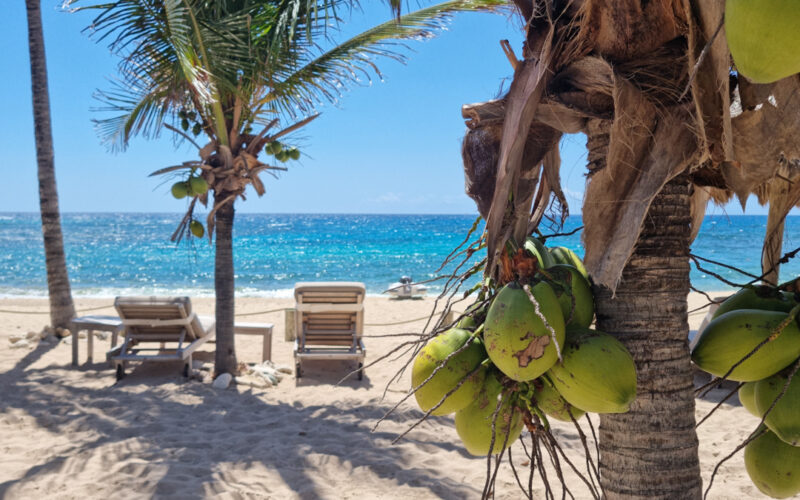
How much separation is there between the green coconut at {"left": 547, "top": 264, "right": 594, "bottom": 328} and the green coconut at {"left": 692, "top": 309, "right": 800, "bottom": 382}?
0.20 m

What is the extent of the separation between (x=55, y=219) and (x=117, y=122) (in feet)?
5.47

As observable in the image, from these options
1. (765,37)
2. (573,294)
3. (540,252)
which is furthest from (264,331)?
(765,37)

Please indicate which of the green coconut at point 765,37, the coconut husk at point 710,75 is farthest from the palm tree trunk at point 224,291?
the green coconut at point 765,37

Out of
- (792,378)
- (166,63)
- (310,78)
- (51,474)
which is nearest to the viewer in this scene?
(792,378)

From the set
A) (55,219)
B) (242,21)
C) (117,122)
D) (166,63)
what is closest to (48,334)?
(55,219)

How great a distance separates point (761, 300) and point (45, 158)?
9.14 metres

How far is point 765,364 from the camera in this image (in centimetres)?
91

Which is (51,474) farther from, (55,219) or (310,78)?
(55,219)

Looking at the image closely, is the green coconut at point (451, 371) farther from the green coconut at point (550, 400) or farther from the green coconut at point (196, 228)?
the green coconut at point (196, 228)

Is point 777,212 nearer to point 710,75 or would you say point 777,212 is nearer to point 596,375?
point 710,75

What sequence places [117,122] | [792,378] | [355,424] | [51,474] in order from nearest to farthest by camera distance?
[792,378]
[51,474]
[355,424]
[117,122]

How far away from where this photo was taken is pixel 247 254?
131ft

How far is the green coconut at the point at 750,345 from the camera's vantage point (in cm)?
91

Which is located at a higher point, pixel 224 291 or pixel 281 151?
pixel 281 151
